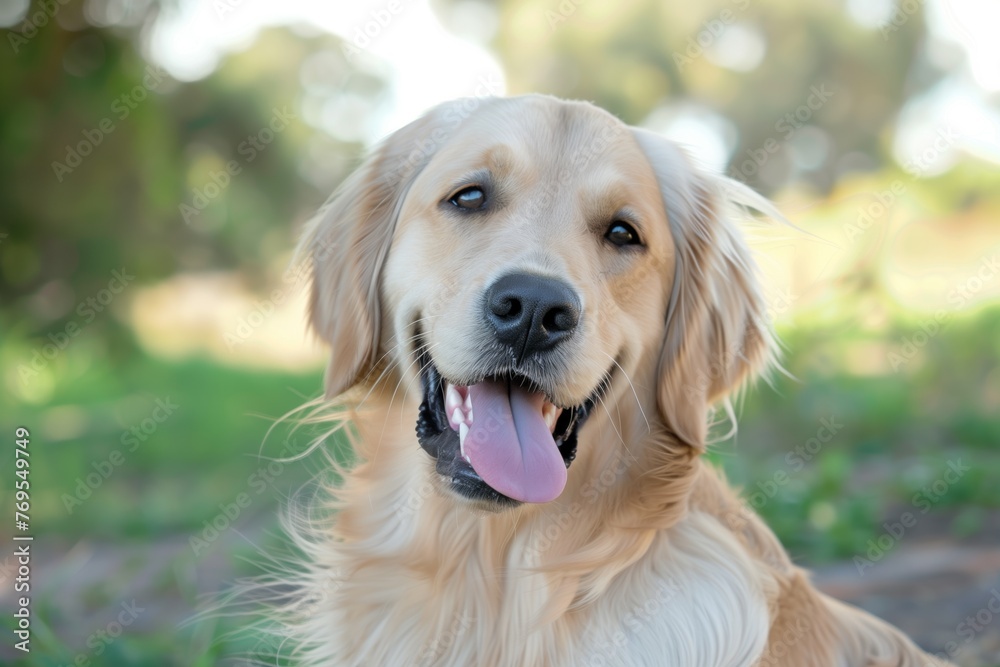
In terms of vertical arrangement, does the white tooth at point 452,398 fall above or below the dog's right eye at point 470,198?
below

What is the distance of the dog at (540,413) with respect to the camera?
2514mm

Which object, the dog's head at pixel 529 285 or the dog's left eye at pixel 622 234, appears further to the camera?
the dog's left eye at pixel 622 234

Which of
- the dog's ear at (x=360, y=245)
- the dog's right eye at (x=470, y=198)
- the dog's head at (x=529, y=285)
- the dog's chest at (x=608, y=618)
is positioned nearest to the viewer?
the dog's head at (x=529, y=285)

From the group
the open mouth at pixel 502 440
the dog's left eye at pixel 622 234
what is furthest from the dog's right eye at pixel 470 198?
the open mouth at pixel 502 440

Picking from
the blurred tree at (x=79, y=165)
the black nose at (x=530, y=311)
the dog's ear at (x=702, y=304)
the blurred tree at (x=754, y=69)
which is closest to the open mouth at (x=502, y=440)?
the black nose at (x=530, y=311)

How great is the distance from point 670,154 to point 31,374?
19.4 feet

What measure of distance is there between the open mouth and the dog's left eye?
512 mm

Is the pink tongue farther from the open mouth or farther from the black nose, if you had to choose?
the black nose

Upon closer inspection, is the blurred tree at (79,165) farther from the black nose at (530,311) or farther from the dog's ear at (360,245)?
the black nose at (530,311)

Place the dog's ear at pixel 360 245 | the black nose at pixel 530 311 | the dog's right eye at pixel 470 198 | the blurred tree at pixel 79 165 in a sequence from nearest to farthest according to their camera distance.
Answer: the black nose at pixel 530 311 < the dog's right eye at pixel 470 198 < the dog's ear at pixel 360 245 < the blurred tree at pixel 79 165

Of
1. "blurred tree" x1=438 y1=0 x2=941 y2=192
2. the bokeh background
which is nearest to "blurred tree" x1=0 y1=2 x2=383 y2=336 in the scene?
the bokeh background

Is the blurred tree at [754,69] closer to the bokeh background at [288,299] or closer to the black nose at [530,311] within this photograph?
the bokeh background at [288,299]

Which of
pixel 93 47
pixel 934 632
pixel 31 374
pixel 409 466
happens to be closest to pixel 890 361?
pixel 934 632

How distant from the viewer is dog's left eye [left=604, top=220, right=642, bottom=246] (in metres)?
2.84
